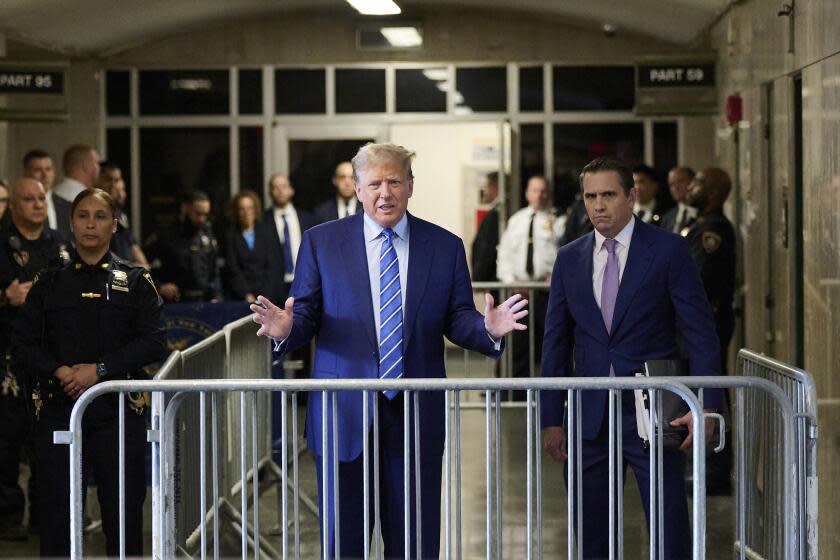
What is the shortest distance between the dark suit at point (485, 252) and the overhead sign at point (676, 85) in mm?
3433

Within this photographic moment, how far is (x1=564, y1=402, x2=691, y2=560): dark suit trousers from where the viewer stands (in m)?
5.46

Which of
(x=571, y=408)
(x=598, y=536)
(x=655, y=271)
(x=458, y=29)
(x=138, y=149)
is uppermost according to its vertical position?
(x=458, y=29)

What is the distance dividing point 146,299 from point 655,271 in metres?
2.25

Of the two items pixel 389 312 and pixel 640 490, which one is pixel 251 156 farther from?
pixel 640 490

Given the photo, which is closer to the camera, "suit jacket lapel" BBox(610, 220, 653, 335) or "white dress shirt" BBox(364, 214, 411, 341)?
"white dress shirt" BBox(364, 214, 411, 341)

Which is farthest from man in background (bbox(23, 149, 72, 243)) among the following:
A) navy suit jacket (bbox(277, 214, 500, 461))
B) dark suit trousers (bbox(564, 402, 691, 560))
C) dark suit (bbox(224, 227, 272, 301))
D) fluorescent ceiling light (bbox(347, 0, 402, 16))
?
dark suit trousers (bbox(564, 402, 691, 560))

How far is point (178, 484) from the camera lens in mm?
6230

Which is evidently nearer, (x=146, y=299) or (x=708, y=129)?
(x=146, y=299)

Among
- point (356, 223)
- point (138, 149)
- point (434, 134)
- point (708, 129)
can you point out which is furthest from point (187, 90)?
point (356, 223)

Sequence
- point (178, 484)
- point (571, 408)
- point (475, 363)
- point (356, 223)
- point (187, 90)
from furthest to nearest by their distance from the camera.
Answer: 1. point (187, 90)
2. point (475, 363)
3. point (178, 484)
4. point (356, 223)
5. point (571, 408)

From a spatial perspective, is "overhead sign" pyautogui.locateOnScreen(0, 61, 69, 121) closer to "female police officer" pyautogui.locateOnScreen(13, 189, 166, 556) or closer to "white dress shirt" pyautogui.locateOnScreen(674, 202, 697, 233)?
"white dress shirt" pyautogui.locateOnScreen(674, 202, 697, 233)

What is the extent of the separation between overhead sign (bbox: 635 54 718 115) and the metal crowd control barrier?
587 centimetres

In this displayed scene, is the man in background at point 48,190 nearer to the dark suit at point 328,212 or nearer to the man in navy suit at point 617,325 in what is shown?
the dark suit at point 328,212

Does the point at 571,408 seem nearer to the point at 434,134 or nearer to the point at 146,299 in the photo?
the point at 146,299
